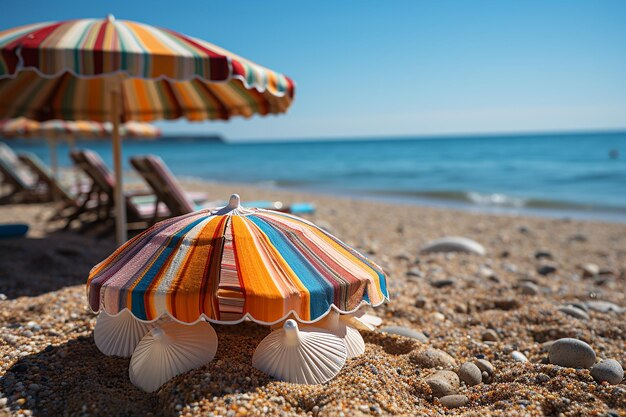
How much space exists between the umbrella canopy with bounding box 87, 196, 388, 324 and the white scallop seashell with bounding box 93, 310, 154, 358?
1.17 feet

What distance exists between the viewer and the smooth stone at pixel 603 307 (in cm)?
384

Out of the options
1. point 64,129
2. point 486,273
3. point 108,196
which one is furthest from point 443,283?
point 64,129

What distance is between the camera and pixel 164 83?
5.86 m

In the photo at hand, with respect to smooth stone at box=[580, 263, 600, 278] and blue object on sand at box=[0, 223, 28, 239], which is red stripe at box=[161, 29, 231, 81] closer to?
blue object on sand at box=[0, 223, 28, 239]

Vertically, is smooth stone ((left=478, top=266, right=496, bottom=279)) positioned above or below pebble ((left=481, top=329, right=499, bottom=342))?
below

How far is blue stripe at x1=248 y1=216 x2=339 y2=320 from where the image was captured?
2095 mm

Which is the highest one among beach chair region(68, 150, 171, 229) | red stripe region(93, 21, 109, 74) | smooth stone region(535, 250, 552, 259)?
red stripe region(93, 21, 109, 74)

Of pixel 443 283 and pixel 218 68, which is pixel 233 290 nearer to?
pixel 218 68

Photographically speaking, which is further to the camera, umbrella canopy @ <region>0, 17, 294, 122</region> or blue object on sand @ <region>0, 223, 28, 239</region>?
blue object on sand @ <region>0, 223, 28, 239</region>

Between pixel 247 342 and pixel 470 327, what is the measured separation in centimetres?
171

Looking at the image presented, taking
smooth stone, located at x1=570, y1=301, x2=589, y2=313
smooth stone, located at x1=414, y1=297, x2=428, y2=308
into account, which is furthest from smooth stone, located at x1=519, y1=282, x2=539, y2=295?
smooth stone, located at x1=414, y1=297, x2=428, y2=308

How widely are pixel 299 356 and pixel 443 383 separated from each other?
78cm

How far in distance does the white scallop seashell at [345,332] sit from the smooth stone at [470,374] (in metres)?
0.56

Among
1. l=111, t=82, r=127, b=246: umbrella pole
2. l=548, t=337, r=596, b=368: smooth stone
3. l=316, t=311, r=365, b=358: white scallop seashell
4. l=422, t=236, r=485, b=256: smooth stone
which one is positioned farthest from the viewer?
l=422, t=236, r=485, b=256: smooth stone
